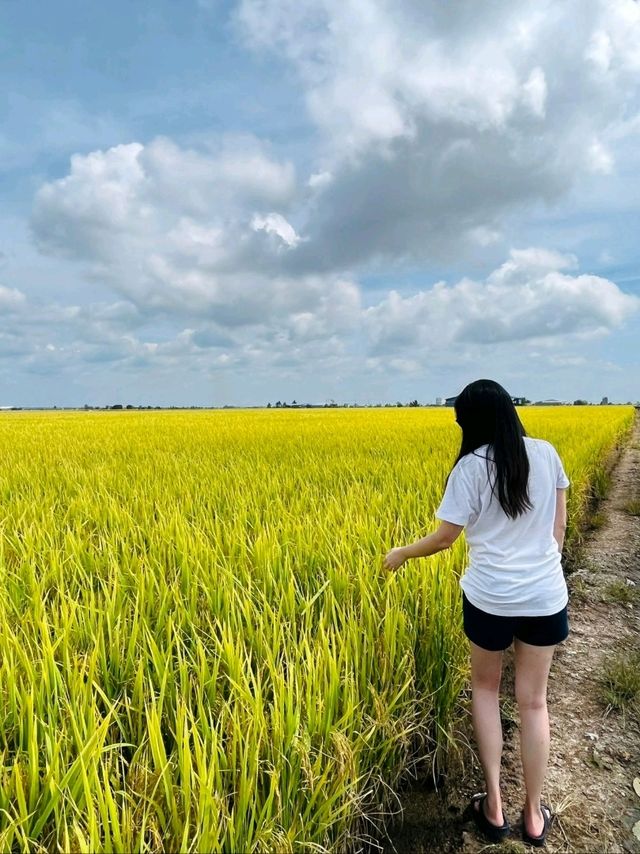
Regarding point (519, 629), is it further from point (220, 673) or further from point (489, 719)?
point (220, 673)

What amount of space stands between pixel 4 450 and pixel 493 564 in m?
9.15

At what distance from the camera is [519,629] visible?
1.53 metres

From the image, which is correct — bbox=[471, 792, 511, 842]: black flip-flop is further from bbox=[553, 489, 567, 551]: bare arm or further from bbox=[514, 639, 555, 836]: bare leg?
bbox=[553, 489, 567, 551]: bare arm

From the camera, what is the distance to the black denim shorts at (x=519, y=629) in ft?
4.95

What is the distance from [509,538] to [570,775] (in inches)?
44.0

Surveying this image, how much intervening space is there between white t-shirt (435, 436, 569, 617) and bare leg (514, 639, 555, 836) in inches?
7.5

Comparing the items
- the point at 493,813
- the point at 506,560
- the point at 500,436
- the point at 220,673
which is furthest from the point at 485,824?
the point at 500,436

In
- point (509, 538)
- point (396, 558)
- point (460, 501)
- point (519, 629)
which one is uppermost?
point (460, 501)

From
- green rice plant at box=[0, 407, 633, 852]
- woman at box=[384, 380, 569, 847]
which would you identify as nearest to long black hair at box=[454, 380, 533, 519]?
woman at box=[384, 380, 569, 847]

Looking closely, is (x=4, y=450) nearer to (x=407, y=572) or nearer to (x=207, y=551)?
(x=207, y=551)

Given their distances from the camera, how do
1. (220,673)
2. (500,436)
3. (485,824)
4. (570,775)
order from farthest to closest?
(570,775)
(220,673)
(485,824)
(500,436)

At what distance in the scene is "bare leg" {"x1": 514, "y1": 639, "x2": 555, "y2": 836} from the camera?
1.56m

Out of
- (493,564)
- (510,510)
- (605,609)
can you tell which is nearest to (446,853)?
(493,564)

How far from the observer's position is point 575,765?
1921mm
